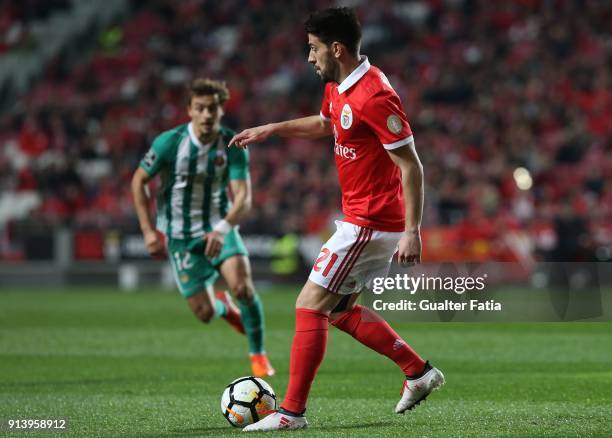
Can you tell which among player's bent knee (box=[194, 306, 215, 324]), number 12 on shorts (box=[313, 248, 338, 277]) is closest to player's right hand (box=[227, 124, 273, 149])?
number 12 on shorts (box=[313, 248, 338, 277])

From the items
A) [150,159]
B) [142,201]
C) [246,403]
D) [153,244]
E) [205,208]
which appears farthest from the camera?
[205,208]

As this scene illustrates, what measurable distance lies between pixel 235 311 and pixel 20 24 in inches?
795

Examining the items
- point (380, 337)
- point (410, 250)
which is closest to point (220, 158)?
point (380, 337)

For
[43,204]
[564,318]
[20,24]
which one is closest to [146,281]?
[43,204]

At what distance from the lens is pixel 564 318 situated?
1432 centimetres

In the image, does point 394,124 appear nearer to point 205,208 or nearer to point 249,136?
point 249,136

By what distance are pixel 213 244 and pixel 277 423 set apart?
2.63m

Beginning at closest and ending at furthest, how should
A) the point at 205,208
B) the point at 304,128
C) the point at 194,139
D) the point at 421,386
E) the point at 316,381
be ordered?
the point at 421,386 → the point at 304,128 → the point at 316,381 → the point at 194,139 → the point at 205,208

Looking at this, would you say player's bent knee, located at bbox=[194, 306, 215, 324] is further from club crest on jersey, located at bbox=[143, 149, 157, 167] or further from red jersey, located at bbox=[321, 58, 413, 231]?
red jersey, located at bbox=[321, 58, 413, 231]

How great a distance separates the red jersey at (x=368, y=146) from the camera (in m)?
5.45

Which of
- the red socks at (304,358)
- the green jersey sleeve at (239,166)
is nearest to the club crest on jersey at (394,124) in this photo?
the red socks at (304,358)

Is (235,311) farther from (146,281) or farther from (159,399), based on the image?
(146,281)

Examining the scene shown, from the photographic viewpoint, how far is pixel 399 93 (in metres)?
22.6

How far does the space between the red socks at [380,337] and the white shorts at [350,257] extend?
0.33 m
